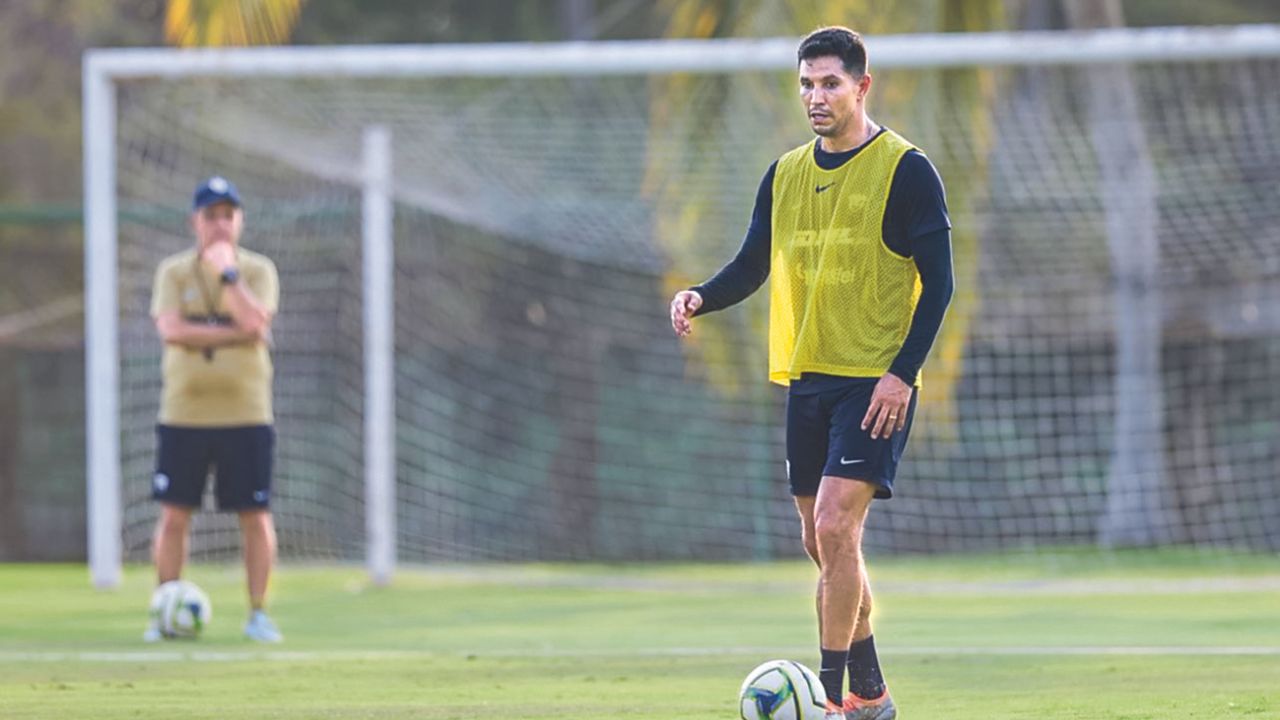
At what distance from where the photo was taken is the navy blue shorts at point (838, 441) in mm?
6527

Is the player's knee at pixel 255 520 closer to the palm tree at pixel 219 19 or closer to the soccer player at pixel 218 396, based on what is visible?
the soccer player at pixel 218 396

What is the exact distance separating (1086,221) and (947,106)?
1.97m

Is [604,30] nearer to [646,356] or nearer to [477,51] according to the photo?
[646,356]

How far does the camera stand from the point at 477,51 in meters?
14.5

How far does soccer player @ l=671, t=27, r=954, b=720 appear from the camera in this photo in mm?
6516

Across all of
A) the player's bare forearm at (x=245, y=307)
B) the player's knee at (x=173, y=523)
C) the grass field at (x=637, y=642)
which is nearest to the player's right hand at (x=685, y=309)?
the grass field at (x=637, y=642)

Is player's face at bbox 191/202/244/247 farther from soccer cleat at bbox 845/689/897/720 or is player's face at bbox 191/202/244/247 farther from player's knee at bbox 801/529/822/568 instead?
soccer cleat at bbox 845/689/897/720

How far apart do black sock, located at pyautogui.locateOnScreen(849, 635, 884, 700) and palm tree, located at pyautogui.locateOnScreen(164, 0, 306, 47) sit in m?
10.3

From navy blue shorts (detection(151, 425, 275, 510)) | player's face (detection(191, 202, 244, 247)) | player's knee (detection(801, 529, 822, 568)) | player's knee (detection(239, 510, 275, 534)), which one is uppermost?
player's face (detection(191, 202, 244, 247))

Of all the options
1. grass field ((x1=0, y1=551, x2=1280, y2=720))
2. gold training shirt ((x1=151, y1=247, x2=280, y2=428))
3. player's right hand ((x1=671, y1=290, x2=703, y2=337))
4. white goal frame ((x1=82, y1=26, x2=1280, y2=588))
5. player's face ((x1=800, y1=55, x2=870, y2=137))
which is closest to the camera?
player's face ((x1=800, y1=55, x2=870, y2=137))

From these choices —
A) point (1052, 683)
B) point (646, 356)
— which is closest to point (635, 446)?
point (646, 356)

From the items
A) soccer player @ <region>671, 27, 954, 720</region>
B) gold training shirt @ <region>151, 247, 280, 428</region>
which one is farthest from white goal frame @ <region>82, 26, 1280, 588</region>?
soccer player @ <region>671, 27, 954, 720</region>

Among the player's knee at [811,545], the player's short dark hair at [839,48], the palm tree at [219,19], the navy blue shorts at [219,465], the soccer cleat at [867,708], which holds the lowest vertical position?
the soccer cleat at [867,708]

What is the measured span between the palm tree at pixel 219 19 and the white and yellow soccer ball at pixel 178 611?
6366 millimetres
